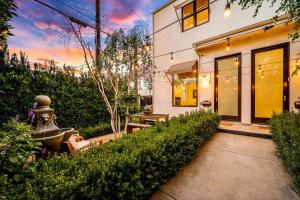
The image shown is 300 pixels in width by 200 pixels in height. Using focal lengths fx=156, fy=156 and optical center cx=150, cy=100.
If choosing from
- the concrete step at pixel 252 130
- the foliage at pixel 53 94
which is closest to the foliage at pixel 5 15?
the foliage at pixel 53 94

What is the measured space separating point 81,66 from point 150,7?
254 inches

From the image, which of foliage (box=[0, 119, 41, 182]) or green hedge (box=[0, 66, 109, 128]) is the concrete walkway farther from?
green hedge (box=[0, 66, 109, 128])

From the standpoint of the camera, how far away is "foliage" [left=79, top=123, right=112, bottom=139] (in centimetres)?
699

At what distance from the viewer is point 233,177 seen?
3150mm

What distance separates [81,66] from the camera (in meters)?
7.45

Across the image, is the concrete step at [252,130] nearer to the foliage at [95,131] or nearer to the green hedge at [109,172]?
the green hedge at [109,172]

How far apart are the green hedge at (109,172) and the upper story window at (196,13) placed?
733 centimetres

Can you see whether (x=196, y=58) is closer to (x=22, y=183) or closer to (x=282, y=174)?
(x=282, y=174)

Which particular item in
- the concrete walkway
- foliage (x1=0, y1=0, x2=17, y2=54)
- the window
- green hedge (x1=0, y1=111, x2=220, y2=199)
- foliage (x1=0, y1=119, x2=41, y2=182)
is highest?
foliage (x1=0, y1=0, x2=17, y2=54)

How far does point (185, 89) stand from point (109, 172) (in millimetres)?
7770

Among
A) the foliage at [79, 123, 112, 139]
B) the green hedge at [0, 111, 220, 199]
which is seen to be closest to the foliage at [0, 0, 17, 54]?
the green hedge at [0, 111, 220, 199]

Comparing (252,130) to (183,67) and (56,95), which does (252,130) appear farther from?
(56,95)

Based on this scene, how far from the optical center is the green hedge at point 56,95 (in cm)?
504

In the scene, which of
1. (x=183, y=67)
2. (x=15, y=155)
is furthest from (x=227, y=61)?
(x=15, y=155)
